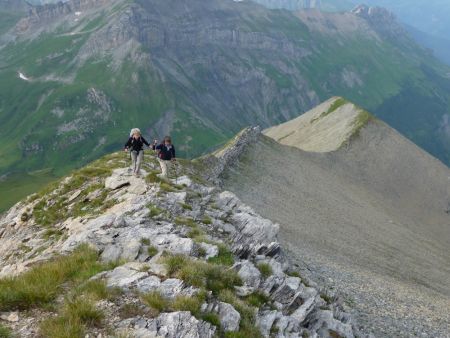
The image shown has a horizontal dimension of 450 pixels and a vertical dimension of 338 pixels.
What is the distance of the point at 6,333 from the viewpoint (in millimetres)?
12125

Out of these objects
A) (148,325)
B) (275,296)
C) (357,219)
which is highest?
(148,325)

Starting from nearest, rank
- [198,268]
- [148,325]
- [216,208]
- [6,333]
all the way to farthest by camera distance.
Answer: [6,333] < [148,325] < [198,268] < [216,208]

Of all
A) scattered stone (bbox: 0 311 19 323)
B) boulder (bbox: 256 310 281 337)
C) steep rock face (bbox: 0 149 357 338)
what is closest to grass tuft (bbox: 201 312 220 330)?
steep rock face (bbox: 0 149 357 338)

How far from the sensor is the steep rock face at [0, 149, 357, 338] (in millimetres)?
14016

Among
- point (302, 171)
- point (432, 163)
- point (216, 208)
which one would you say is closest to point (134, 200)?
point (216, 208)

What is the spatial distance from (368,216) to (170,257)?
60383 millimetres

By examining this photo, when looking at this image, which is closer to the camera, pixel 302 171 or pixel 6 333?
pixel 6 333

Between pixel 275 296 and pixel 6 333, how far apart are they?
10.3 m

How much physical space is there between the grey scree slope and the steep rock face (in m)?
8.79

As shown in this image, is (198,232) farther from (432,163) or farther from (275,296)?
(432,163)

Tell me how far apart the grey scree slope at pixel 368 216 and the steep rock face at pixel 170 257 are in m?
8.79

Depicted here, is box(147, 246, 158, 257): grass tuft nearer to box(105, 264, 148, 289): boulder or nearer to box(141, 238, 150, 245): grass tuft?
box(141, 238, 150, 245): grass tuft

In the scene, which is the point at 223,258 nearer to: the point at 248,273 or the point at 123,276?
the point at 248,273

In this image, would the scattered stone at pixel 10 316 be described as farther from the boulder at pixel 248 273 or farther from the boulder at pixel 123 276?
the boulder at pixel 248 273
